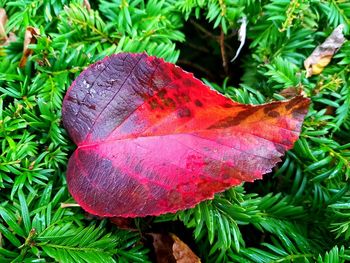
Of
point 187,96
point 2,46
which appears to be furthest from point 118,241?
point 2,46

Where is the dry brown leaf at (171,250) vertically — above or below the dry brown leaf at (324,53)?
below

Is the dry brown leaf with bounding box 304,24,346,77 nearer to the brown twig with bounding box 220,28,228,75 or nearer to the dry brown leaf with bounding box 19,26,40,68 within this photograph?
the brown twig with bounding box 220,28,228,75

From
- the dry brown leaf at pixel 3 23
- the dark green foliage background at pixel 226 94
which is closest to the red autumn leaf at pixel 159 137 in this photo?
the dark green foliage background at pixel 226 94

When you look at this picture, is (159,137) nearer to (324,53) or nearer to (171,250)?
(171,250)

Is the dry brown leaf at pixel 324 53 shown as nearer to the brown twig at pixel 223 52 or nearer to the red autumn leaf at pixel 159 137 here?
the brown twig at pixel 223 52

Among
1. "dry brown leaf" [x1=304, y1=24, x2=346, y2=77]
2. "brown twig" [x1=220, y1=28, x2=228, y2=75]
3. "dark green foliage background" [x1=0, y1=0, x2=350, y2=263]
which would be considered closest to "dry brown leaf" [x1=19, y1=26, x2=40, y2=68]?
"dark green foliage background" [x1=0, y1=0, x2=350, y2=263]

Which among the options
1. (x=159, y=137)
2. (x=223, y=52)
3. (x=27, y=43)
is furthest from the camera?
(x=223, y=52)

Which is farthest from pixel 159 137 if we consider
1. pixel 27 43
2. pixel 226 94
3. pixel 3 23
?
pixel 3 23
